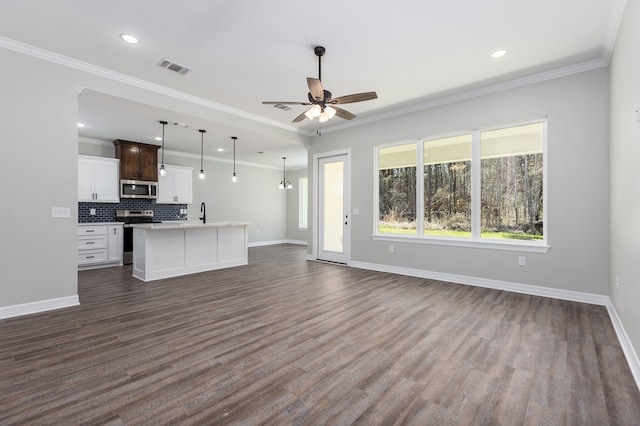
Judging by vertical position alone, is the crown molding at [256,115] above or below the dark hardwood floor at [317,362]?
Result: above

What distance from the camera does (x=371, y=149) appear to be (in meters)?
5.80

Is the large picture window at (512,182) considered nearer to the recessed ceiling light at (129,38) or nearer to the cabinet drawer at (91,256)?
the recessed ceiling light at (129,38)

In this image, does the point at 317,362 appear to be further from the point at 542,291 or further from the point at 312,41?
the point at 542,291

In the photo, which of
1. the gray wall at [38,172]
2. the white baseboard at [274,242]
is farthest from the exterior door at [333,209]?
the gray wall at [38,172]

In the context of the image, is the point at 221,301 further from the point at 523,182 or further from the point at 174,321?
the point at 523,182

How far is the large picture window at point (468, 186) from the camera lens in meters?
4.18

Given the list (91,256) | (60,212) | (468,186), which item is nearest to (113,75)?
(60,212)

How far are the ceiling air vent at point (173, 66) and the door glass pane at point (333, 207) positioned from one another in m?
3.46

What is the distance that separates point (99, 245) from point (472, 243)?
7.09 m

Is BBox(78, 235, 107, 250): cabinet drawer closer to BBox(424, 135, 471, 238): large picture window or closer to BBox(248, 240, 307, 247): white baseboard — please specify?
BBox(248, 240, 307, 247): white baseboard

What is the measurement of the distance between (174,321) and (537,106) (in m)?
5.25

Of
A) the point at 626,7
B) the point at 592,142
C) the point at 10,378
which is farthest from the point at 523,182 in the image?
the point at 10,378

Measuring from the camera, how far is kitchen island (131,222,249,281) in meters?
4.91

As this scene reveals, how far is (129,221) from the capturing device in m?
6.93
